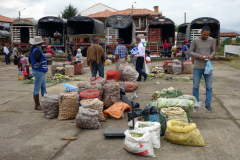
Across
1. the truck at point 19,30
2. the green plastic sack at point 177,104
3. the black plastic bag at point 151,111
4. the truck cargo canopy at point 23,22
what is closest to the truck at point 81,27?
the truck at point 19,30

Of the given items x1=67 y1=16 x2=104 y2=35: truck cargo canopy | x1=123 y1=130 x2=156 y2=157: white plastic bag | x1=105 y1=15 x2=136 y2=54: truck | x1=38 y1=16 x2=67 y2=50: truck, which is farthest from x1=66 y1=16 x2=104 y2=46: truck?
x1=123 y1=130 x2=156 y2=157: white plastic bag

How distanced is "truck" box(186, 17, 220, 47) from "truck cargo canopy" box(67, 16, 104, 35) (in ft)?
30.0

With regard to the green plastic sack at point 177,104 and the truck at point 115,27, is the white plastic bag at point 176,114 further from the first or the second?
the truck at point 115,27

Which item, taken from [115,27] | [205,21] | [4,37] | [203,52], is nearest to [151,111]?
[203,52]

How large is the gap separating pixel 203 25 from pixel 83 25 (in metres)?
12.5

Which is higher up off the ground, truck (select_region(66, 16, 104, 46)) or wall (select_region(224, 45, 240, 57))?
truck (select_region(66, 16, 104, 46))

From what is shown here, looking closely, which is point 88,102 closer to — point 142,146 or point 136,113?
point 136,113

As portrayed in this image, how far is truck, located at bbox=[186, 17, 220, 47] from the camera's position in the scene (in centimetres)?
2109

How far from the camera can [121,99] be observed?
6.13 metres

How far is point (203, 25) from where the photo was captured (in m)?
21.9

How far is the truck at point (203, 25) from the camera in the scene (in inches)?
830

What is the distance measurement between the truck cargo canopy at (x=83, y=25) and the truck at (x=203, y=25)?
913 centimetres

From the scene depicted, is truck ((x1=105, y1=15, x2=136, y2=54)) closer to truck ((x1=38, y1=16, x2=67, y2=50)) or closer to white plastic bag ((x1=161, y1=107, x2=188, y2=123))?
truck ((x1=38, y1=16, x2=67, y2=50))

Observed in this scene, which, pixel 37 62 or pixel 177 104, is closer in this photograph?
pixel 177 104
